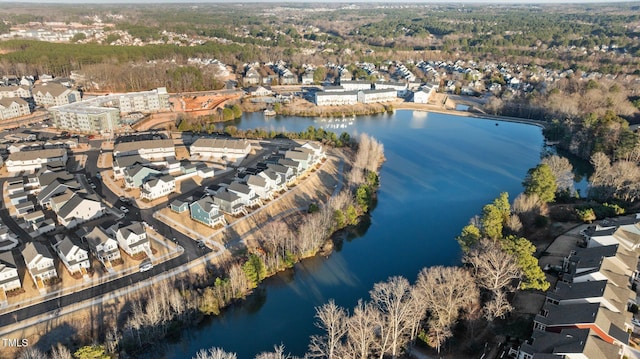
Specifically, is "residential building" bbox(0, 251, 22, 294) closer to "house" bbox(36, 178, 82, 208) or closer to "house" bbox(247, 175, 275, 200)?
"house" bbox(36, 178, 82, 208)

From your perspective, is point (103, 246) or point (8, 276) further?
point (103, 246)

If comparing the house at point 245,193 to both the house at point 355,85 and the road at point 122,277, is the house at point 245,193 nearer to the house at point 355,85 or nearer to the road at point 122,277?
the road at point 122,277

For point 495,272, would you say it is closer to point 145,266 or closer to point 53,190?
point 145,266

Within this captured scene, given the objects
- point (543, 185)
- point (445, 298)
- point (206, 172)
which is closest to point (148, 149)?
point (206, 172)

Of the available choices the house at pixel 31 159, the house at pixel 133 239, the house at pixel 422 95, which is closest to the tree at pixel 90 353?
the house at pixel 133 239

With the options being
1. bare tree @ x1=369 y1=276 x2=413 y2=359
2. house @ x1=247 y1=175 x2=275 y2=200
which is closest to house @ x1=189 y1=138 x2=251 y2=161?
house @ x1=247 y1=175 x2=275 y2=200

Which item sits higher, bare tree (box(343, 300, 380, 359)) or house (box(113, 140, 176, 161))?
house (box(113, 140, 176, 161))

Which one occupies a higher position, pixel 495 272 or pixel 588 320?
pixel 495 272
